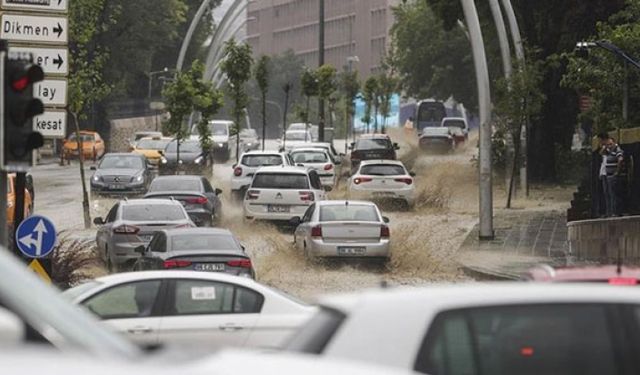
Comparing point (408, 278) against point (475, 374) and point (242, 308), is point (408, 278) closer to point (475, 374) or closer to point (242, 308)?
point (242, 308)

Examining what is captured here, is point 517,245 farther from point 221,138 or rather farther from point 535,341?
point 221,138

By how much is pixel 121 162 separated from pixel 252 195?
12277 mm

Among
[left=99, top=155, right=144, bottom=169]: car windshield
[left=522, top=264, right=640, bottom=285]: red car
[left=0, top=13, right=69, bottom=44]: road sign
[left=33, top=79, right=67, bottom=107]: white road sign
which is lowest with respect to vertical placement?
[left=99, top=155, right=144, bottom=169]: car windshield

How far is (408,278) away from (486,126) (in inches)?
366

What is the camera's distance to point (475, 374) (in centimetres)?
700

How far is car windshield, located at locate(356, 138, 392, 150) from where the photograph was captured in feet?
221

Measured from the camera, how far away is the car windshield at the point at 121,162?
5200 cm

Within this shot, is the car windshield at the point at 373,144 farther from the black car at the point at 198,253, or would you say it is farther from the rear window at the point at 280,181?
the black car at the point at 198,253

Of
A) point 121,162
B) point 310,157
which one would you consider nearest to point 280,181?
point 121,162

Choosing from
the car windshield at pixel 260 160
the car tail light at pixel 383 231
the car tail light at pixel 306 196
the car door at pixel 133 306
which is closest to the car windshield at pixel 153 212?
the car tail light at pixel 383 231

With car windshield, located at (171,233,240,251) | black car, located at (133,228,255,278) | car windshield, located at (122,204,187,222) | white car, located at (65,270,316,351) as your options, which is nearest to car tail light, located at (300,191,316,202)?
car windshield, located at (122,204,187,222)

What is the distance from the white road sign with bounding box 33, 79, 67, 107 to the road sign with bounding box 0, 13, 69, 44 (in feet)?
1.83

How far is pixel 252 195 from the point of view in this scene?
4097 cm

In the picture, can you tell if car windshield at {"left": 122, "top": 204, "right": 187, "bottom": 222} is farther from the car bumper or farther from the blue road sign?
the blue road sign
